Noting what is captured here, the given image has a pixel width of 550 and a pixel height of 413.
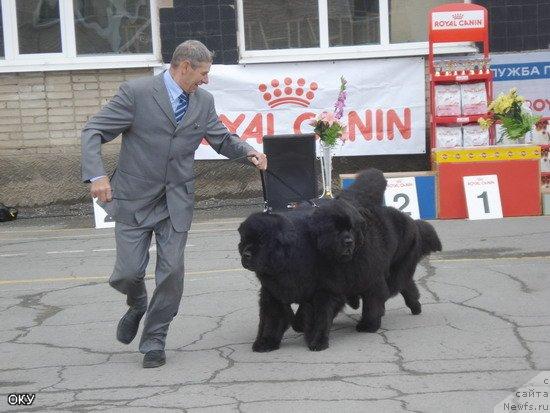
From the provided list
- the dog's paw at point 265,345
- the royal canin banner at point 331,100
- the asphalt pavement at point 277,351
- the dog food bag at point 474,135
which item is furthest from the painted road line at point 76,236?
the dog's paw at point 265,345

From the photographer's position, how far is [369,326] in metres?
6.94

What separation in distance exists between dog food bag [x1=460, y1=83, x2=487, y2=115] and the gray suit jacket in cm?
763

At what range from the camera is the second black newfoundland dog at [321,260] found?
6262 mm

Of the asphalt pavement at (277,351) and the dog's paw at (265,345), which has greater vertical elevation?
the dog's paw at (265,345)

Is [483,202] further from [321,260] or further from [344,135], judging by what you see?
[321,260]

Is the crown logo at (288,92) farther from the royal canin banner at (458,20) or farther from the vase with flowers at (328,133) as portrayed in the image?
the royal canin banner at (458,20)

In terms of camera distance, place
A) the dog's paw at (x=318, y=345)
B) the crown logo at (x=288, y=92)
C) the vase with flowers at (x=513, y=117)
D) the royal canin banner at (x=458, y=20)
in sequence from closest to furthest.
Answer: the dog's paw at (x=318, y=345)
the vase with flowers at (x=513, y=117)
the royal canin banner at (x=458, y=20)
the crown logo at (x=288, y=92)

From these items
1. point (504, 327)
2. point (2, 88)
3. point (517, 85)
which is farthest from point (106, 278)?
point (517, 85)

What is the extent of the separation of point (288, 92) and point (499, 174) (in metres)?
3.45

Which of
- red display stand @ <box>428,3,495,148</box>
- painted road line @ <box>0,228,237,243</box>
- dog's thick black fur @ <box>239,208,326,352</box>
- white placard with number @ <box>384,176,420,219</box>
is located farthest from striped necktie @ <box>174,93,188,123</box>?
red display stand @ <box>428,3,495,148</box>

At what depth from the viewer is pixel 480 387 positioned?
5543 mm

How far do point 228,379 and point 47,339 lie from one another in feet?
6.18

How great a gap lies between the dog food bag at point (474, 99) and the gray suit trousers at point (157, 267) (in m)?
7.78

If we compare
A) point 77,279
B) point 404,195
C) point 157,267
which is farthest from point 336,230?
point 404,195
